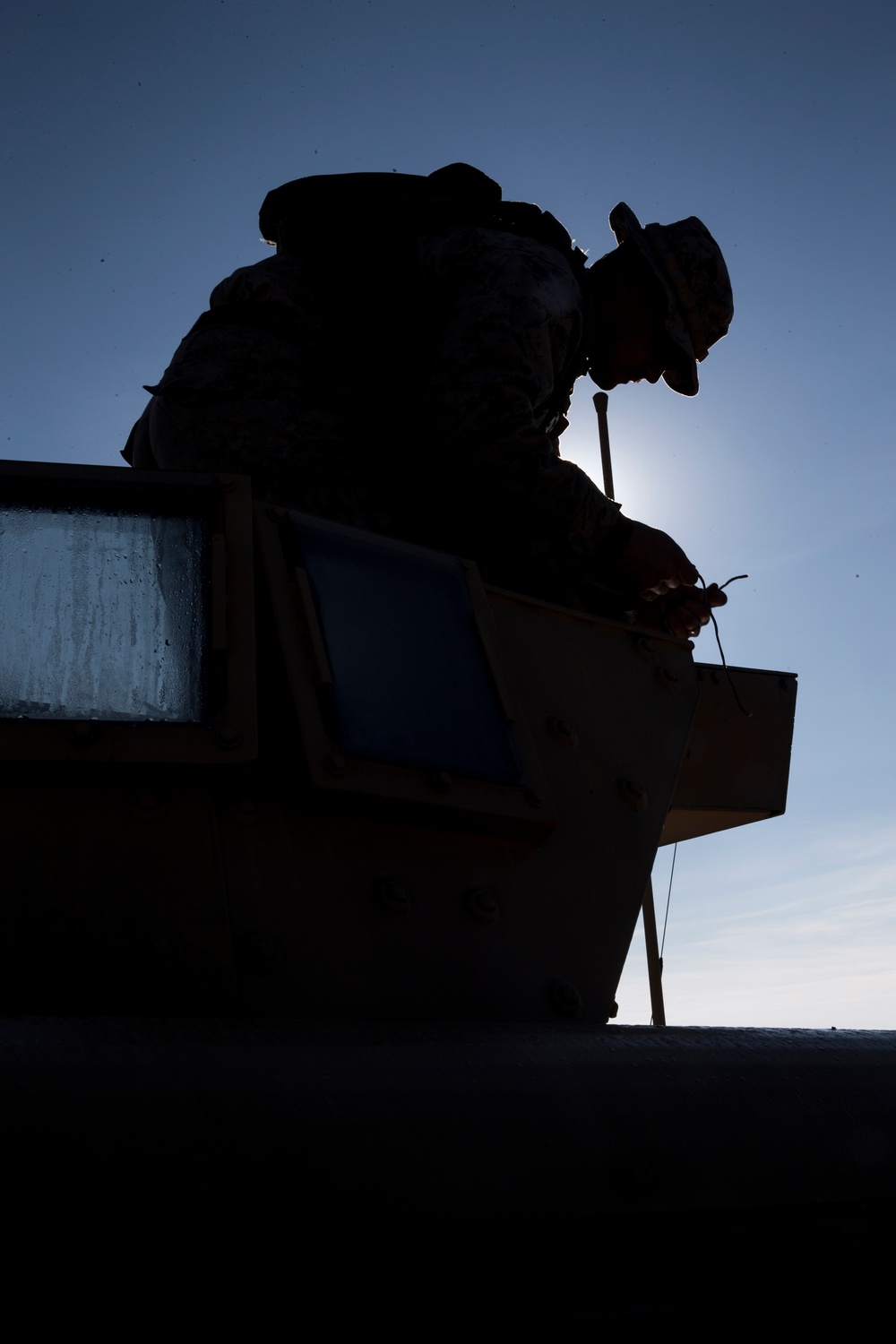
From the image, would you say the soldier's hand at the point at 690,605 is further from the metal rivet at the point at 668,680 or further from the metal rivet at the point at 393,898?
the metal rivet at the point at 393,898

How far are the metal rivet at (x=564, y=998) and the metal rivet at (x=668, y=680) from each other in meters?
0.77

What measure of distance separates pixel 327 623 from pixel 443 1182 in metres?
1.00

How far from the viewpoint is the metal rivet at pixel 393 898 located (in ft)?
5.67

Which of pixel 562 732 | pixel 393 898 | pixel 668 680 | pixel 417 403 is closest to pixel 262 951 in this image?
pixel 393 898

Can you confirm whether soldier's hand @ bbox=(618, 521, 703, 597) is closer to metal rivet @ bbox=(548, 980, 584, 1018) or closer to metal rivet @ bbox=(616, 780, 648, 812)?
metal rivet @ bbox=(616, 780, 648, 812)

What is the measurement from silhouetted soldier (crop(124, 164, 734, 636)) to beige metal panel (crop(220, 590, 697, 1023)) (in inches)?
15.8

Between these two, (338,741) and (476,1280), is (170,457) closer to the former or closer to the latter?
(338,741)

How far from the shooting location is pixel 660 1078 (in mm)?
1264

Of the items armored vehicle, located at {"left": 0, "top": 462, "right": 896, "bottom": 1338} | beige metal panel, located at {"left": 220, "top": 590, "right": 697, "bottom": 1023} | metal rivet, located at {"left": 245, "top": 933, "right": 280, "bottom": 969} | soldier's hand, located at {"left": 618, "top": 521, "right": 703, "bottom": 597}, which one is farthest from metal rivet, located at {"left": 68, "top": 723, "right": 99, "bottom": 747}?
soldier's hand, located at {"left": 618, "top": 521, "right": 703, "bottom": 597}

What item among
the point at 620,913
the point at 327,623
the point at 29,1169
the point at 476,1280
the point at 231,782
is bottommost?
the point at 476,1280

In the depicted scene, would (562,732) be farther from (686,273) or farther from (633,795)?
(686,273)

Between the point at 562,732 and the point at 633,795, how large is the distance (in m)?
0.18

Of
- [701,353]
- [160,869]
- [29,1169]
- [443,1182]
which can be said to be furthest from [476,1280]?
[701,353]

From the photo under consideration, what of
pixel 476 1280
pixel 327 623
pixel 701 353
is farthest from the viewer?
pixel 701 353
